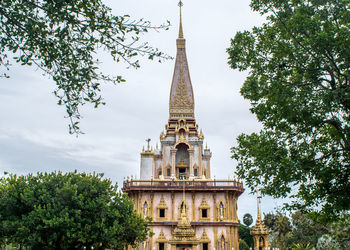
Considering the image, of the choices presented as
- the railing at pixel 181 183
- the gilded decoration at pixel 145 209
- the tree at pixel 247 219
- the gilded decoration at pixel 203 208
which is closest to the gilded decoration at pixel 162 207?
the gilded decoration at pixel 145 209

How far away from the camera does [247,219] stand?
80.1 meters

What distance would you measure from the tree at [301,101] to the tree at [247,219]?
231 feet

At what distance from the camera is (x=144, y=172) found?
41469mm

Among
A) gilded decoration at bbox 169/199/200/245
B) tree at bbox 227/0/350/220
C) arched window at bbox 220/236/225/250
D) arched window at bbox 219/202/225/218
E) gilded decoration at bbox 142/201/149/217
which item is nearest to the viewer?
tree at bbox 227/0/350/220

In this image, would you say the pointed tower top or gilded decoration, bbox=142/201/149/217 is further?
the pointed tower top

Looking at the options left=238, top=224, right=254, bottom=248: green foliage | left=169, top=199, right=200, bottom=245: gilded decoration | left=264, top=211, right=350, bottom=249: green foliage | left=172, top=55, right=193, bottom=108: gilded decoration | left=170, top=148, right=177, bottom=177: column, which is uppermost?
left=172, top=55, right=193, bottom=108: gilded decoration

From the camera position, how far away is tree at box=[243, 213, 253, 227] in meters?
79.9

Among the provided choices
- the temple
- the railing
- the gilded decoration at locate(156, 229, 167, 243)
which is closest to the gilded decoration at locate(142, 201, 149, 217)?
the temple

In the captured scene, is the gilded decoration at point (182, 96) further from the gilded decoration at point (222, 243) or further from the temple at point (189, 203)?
the gilded decoration at point (222, 243)

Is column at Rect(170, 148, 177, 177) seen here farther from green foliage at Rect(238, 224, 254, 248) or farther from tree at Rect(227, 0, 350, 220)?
green foliage at Rect(238, 224, 254, 248)

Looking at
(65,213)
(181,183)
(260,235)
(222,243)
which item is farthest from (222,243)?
(65,213)

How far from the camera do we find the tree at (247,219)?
79875 mm

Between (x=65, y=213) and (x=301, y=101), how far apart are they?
15.8 metres

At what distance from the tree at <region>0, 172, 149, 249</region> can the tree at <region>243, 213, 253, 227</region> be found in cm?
5922
